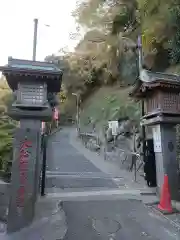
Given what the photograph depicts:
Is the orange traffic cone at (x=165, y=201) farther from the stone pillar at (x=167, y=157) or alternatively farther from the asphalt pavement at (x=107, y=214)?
the stone pillar at (x=167, y=157)

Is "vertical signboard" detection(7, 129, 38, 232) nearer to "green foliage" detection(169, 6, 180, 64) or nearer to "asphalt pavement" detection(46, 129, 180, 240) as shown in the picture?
"asphalt pavement" detection(46, 129, 180, 240)

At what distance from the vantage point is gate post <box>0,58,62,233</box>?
257 inches

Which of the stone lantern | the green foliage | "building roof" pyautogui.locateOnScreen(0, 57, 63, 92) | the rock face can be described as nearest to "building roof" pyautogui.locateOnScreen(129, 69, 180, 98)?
the stone lantern

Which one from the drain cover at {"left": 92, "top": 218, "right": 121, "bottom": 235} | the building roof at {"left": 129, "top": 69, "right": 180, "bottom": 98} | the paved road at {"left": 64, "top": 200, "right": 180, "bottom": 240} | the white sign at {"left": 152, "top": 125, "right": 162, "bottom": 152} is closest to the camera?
the paved road at {"left": 64, "top": 200, "right": 180, "bottom": 240}

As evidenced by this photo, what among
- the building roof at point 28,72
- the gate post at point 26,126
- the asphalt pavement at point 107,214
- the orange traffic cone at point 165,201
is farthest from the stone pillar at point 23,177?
the orange traffic cone at point 165,201

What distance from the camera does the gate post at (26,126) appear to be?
653 cm

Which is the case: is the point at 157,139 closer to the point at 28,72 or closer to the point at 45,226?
the point at 45,226

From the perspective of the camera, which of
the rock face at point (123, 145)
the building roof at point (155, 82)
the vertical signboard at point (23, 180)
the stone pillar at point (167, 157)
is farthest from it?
the rock face at point (123, 145)

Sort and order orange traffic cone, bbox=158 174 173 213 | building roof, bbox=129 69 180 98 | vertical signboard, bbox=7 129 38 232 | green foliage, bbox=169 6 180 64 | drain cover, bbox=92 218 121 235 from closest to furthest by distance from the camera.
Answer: drain cover, bbox=92 218 121 235 → vertical signboard, bbox=7 129 38 232 → orange traffic cone, bbox=158 174 173 213 → building roof, bbox=129 69 180 98 → green foliage, bbox=169 6 180 64

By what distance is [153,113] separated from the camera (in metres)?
8.34

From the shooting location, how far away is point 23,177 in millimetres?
6660

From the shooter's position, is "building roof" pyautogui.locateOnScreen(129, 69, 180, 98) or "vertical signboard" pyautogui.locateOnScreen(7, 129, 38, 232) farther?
"building roof" pyautogui.locateOnScreen(129, 69, 180, 98)

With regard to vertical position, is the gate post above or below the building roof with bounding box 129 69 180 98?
below

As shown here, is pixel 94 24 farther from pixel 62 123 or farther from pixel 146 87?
pixel 62 123
